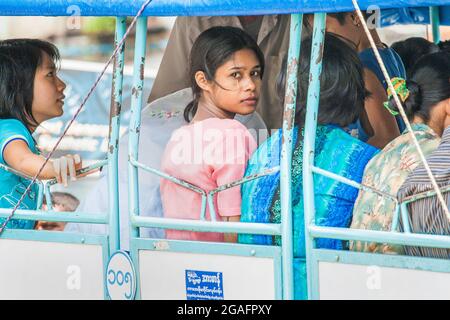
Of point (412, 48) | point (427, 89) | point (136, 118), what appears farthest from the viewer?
point (412, 48)

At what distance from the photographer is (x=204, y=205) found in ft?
15.9

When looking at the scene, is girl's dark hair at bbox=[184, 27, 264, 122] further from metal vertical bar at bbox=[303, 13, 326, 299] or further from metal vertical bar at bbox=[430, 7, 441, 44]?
metal vertical bar at bbox=[430, 7, 441, 44]

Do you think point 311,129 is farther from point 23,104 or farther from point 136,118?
point 23,104

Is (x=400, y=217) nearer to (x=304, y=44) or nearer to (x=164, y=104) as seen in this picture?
(x=304, y=44)

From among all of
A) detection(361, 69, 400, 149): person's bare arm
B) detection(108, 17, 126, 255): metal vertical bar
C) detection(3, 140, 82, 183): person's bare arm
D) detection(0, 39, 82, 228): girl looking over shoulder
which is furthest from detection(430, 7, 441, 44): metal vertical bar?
detection(3, 140, 82, 183): person's bare arm

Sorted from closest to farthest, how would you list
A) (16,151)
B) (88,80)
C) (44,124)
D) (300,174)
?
(300,174) < (16,151) < (44,124) < (88,80)

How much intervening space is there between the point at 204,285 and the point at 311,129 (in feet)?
2.94

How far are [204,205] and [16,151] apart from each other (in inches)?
47.3

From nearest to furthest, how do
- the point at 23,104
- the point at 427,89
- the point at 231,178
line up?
1. the point at 427,89
2. the point at 231,178
3. the point at 23,104

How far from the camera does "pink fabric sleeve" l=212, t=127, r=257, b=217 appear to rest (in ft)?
16.0

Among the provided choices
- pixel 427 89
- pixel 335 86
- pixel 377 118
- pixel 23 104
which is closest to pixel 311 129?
pixel 335 86

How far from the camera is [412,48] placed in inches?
215

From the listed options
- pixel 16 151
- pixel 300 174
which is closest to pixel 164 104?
pixel 16 151

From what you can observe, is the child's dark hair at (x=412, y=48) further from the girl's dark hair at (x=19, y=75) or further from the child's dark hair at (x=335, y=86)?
the girl's dark hair at (x=19, y=75)
